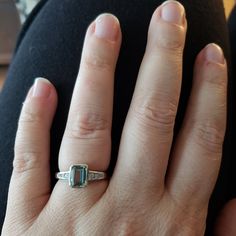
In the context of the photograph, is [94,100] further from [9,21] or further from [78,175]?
[9,21]

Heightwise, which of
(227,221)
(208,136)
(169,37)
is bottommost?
(227,221)

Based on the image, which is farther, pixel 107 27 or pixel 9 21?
pixel 9 21

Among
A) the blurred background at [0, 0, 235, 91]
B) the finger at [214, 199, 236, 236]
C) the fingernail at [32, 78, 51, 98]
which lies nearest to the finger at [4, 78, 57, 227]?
the fingernail at [32, 78, 51, 98]

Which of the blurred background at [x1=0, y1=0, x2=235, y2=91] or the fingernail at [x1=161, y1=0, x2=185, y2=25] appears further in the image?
the blurred background at [x1=0, y1=0, x2=235, y2=91]

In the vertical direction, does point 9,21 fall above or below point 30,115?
above

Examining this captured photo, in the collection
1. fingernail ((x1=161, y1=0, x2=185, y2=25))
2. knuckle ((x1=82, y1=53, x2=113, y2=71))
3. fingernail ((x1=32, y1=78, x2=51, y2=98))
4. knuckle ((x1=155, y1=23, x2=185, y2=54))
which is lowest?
fingernail ((x1=32, y1=78, x2=51, y2=98))

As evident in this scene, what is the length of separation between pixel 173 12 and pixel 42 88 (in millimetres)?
177

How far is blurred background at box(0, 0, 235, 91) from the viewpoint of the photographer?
1.03 meters

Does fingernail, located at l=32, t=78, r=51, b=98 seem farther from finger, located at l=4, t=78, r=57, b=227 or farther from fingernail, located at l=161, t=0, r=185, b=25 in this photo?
fingernail, located at l=161, t=0, r=185, b=25

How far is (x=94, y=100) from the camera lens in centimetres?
42

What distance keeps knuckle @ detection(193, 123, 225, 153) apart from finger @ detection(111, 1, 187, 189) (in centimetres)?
3

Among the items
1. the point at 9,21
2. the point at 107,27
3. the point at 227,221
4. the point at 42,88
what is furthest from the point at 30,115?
the point at 9,21

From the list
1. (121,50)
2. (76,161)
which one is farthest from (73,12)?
(76,161)

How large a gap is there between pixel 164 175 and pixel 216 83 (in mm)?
123
